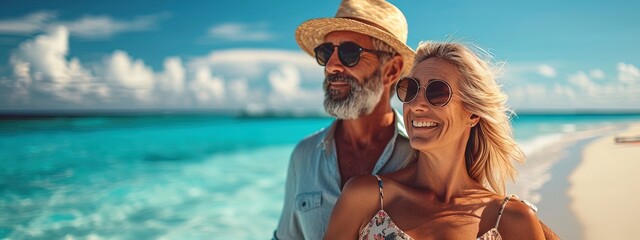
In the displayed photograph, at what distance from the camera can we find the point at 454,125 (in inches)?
81.2

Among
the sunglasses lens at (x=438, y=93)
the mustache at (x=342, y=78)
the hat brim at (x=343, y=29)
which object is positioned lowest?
the sunglasses lens at (x=438, y=93)

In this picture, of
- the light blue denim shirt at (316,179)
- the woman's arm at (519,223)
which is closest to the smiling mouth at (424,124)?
the woman's arm at (519,223)

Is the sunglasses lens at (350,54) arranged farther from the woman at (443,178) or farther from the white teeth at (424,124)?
the white teeth at (424,124)

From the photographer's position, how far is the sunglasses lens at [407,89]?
2098 mm

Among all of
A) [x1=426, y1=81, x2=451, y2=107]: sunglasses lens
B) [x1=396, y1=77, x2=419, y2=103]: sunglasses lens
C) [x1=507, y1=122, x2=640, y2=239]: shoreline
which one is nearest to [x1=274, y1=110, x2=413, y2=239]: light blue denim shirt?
[x1=396, y1=77, x2=419, y2=103]: sunglasses lens

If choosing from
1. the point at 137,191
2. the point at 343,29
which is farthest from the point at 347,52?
the point at 137,191

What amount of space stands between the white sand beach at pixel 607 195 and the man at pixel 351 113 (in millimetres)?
3477

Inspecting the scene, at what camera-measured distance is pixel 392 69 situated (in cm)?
322

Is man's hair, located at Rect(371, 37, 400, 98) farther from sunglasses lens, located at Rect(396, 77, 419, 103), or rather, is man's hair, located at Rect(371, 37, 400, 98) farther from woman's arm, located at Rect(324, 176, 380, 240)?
woman's arm, located at Rect(324, 176, 380, 240)

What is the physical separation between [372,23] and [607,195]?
6144mm

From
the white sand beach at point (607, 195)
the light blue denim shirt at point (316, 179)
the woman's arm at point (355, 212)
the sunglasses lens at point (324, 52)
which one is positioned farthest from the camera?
the white sand beach at point (607, 195)

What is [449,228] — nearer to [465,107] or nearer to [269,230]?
[465,107]

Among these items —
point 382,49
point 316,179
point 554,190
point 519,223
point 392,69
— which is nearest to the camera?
point 519,223

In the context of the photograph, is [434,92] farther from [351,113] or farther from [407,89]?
[351,113]
